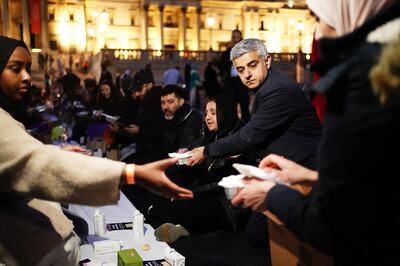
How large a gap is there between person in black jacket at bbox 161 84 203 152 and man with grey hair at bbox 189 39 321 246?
186cm

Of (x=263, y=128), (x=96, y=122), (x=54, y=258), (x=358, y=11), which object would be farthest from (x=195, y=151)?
(x=96, y=122)

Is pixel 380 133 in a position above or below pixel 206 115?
above

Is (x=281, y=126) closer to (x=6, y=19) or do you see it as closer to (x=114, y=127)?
(x=114, y=127)

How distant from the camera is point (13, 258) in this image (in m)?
1.92

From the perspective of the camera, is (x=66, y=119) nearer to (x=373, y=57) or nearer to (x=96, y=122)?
(x=96, y=122)

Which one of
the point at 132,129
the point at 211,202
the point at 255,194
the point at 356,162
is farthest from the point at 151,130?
the point at 356,162

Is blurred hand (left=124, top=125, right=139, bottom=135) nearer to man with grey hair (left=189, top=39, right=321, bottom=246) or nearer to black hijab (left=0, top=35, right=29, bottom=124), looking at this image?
man with grey hair (left=189, top=39, right=321, bottom=246)

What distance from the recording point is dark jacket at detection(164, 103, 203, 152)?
221 inches

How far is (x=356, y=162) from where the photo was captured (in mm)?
1182

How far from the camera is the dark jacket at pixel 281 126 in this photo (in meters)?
3.53

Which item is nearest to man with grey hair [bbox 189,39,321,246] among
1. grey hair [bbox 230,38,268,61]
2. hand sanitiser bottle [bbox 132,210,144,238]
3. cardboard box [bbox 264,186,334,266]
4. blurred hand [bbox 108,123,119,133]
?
grey hair [bbox 230,38,268,61]

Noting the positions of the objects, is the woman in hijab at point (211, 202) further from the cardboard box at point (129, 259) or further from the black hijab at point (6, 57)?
the black hijab at point (6, 57)

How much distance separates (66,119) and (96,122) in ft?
18.9

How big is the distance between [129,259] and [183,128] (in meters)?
2.82
